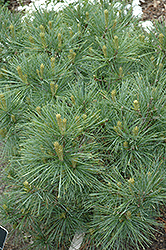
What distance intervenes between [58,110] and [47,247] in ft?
2.16

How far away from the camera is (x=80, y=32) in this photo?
1415mm

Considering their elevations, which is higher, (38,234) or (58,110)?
(58,110)

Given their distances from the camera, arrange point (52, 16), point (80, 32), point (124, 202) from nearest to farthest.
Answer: point (124, 202), point (80, 32), point (52, 16)

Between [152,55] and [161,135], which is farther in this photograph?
[152,55]

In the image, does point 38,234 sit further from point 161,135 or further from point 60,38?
point 60,38

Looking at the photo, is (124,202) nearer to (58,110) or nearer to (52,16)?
(58,110)

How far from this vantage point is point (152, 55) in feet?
4.49

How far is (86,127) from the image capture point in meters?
1.07

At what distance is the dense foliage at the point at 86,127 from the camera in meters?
1.06

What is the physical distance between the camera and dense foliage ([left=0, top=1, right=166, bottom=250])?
41.7 inches

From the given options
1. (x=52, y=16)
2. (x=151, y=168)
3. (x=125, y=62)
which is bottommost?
(x=151, y=168)

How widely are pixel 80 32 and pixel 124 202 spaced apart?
81 centimetres

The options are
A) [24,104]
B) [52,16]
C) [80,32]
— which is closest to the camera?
[24,104]

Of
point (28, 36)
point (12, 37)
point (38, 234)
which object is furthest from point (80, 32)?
point (38, 234)
